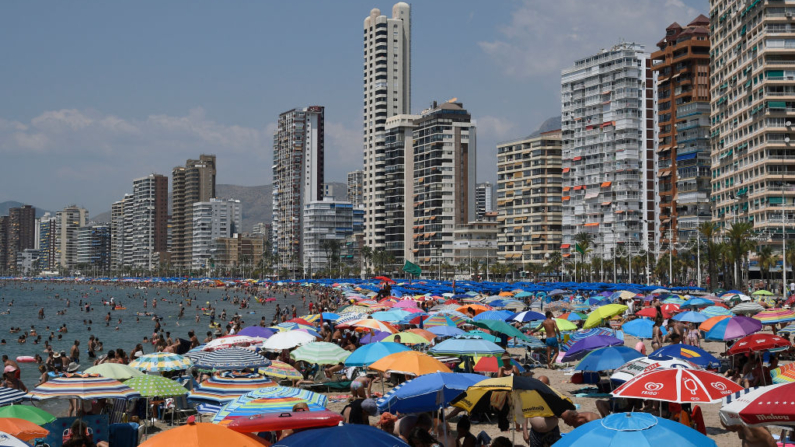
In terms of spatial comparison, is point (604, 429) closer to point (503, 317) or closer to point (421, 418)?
point (421, 418)

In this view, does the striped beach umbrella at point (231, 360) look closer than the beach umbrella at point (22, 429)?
No

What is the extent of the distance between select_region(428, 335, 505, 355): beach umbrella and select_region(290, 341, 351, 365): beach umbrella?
279 centimetres

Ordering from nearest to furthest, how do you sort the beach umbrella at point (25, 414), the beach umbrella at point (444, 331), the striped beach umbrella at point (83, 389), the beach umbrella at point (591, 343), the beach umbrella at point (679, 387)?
the beach umbrella at point (679, 387) → the beach umbrella at point (25, 414) → the striped beach umbrella at point (83, 389) → the beach umbrella at point (591, 343) → the beach umbrella at point (444, 331)

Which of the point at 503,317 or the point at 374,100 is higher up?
the point at 374,100

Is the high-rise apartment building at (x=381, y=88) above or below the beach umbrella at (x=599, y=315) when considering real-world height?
above

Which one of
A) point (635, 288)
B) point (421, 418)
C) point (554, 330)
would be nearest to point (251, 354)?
point (421, 418)

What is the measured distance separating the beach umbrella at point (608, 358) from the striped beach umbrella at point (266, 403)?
19.5 feet

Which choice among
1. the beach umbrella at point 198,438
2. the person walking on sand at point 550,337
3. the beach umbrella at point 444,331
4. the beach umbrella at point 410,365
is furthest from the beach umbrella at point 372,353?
the beach umbrella at point 198,438

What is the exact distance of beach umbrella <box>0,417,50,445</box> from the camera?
1202cm

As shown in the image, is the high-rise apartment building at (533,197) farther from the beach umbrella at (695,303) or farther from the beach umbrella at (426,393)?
the beach umbrella at (426,393)

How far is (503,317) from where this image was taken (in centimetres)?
2617

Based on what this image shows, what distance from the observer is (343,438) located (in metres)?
7.02

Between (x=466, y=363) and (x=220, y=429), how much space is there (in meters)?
10.6

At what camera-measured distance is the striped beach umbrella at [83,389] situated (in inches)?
509
